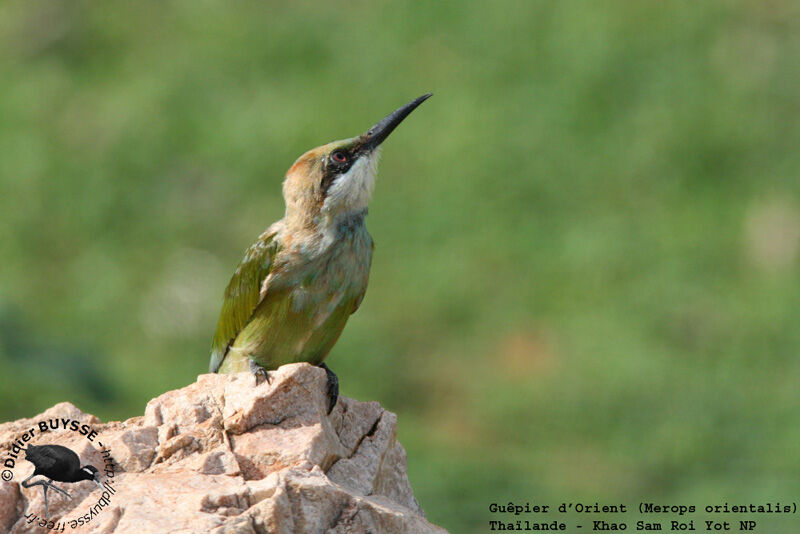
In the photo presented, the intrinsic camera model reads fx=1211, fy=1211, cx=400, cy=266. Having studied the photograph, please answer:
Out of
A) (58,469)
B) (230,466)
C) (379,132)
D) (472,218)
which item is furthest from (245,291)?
(472,218)

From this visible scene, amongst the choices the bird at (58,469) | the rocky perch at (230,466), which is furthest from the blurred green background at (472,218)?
the bird at (58,469)

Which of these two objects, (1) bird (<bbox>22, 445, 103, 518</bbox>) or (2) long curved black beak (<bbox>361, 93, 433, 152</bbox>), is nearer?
(1) bird (<bbox>22, 445, 103, 518</bbox>)

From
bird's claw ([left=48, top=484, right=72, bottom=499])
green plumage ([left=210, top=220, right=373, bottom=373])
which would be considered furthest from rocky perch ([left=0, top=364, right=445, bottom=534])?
green plumage ([left=210, top=220, right=373, bottom=373])

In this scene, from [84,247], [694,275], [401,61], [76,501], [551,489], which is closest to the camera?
[76,501]

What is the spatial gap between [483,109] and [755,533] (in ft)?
14.0

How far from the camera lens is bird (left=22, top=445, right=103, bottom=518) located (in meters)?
3.49

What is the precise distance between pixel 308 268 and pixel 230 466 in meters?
1.30

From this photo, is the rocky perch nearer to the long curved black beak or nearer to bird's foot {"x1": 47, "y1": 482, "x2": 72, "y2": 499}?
bird's foot {"x1": 47, "y1": 482, "x2": 72, "y2": 499}

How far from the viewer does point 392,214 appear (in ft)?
30.0

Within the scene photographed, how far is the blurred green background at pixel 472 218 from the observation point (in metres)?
7.77

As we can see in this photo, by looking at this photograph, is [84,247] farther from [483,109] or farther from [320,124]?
[483,109]

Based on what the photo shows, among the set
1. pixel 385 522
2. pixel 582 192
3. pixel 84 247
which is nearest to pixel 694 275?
pixel 582 192

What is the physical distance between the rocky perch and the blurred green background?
3.05 m

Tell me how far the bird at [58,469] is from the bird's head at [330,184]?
1599mm
